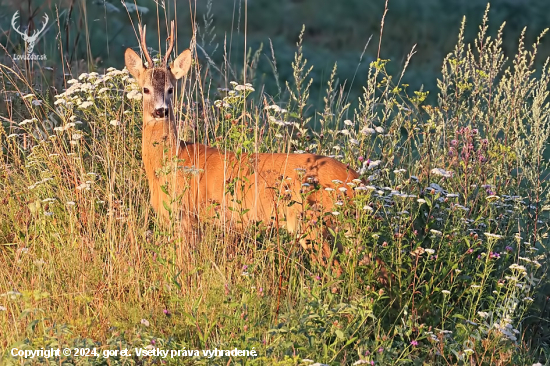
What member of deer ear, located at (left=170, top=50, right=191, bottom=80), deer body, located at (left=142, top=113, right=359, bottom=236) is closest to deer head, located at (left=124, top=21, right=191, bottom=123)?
deer ear, located at (left=170, top=50, right=191, bottom=80)

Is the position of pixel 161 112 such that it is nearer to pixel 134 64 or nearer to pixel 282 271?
pixel 134 64

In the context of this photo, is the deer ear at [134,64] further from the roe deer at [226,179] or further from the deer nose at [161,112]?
the deer nose at [161,112]

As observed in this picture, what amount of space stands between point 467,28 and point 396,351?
20238mm

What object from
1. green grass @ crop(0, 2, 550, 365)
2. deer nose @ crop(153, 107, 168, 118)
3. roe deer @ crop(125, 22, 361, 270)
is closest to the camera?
green grass @ crop(0, 2, 550, 365)

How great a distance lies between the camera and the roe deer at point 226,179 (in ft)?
14.7

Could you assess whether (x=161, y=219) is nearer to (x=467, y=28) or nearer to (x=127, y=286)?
(x=127, y=286)

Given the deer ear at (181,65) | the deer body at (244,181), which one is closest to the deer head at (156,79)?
the deer ear at (181,65)

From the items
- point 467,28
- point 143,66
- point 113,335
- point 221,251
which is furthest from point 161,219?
point 467,28

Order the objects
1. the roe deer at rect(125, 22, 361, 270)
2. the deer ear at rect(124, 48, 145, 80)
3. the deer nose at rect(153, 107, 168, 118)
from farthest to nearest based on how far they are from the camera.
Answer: the deer ear at rect(124, 48, 145, 80), the deer nose at rect(153, 107, 168, 118), the roe deer at rect(125, 22, 361, 270)

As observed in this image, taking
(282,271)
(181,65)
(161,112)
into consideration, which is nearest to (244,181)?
(282,271)

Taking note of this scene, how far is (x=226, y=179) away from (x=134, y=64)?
1.25 meters

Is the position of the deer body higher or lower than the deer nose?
lower

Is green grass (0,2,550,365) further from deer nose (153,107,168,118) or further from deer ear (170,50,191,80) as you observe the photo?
deer ear (170,50,191,80)

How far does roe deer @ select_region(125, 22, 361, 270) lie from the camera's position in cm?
449
